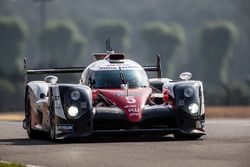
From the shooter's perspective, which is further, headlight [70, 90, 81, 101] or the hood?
headlight [70, 90, 81, 101]

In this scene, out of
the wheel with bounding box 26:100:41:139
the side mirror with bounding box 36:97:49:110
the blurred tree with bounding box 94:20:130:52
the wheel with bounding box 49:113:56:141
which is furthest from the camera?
the blurred tree with bounding box 94:20:130:52

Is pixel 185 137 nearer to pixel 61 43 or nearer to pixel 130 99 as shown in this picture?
pixel 130 99

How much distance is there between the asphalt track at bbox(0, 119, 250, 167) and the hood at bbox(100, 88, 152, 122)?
0.52m

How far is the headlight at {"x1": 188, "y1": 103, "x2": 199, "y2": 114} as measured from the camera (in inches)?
756

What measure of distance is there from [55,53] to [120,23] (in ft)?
52.9

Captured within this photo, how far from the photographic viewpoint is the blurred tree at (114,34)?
529ft

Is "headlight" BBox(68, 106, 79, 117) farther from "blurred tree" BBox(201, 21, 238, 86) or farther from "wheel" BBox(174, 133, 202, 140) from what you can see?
"blurred tree" BBox(201, 21, 238, 86)

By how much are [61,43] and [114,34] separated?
9804 mm

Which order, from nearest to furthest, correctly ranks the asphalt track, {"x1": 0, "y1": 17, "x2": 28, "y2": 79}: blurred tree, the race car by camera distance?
the asphalt track, the race car, {"x1": 0, "y1": 17, "x2": 28, "y2": 79}: blurred tree

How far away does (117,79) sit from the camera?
2055 cm

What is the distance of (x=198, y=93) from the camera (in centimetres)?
1956

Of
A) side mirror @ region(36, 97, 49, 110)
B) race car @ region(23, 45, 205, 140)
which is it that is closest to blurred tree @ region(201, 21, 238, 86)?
side mirror @ region(36, 97, 49, 110)

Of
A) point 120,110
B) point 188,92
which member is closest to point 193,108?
point 188,92

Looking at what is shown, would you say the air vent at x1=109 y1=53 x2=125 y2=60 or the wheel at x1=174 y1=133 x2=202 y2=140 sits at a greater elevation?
the air vent at x1=109 y1=53 x2=125 y2=60
